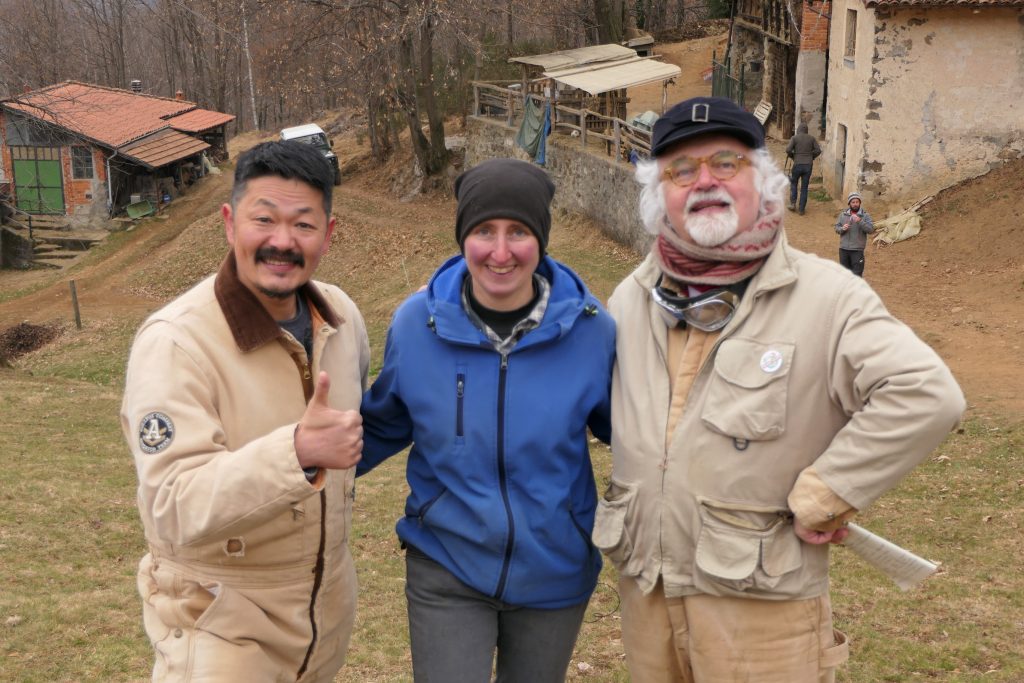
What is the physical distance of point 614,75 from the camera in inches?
960

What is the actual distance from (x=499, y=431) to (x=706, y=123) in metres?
1.06

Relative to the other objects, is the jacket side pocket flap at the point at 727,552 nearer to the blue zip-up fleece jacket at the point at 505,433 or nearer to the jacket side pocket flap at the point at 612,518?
the jacket side pocket flap at the point at 612,518

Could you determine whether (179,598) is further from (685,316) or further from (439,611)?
(685,316)

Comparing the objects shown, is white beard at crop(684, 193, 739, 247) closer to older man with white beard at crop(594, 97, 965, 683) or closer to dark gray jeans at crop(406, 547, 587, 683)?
older man with white beard at crop(594, 97, 965, 683)

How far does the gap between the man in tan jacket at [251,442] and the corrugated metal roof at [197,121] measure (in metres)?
36.6

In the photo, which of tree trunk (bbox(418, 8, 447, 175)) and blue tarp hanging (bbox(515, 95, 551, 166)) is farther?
tree trunk (bbox(418, 8, 447, 175))

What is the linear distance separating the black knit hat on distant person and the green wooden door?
34242mm

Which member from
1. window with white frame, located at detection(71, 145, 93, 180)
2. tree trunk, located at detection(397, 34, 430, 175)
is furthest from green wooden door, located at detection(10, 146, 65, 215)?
tree trunk, located at detection(397, 34, 430, 175)

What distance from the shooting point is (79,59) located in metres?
54.6

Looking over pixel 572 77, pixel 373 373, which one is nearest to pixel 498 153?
pixel 572 77

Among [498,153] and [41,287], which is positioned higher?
[498,153]

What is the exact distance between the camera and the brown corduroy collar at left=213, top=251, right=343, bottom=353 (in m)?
3.02

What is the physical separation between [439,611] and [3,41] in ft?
142

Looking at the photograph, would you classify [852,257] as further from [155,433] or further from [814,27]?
[155,433]
